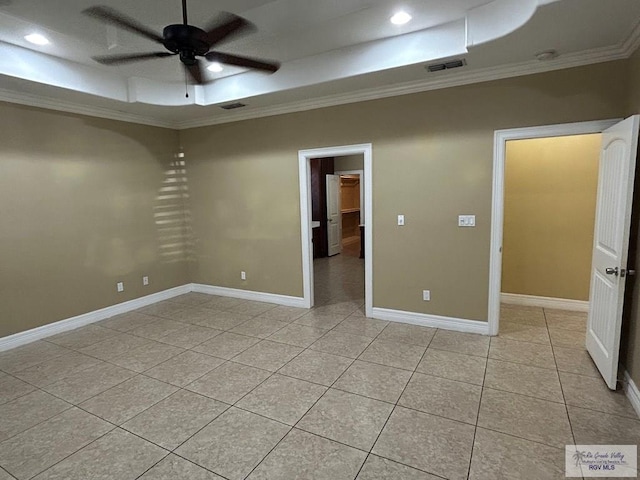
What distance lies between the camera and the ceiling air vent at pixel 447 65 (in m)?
3.08

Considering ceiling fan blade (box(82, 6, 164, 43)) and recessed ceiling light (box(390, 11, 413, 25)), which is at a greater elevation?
recessed ceiling light (box(390, 11, 413, 25))

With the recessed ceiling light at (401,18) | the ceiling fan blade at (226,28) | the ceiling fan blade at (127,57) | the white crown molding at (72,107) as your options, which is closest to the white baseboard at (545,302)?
the recessed ceiling light at (401,18)

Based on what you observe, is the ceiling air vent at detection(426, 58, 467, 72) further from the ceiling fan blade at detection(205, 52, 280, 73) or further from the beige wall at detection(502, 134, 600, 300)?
the beige wall at detection(502, 134, 600, 300)

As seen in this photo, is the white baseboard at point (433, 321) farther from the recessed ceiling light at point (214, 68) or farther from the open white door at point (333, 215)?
the open white door at point (333, 215)

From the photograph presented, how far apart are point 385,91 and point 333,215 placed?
486 cm

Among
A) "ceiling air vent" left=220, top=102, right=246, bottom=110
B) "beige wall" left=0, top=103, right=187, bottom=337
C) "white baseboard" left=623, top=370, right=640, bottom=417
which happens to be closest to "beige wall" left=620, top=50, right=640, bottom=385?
"white baseboard" left=623, top=370, right=640, bottom=417

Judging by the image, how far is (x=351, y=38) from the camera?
3191mm

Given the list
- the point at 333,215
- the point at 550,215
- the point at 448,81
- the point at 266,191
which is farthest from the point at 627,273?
the point at 333,215

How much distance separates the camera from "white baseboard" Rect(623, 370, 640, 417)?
2.35 metres

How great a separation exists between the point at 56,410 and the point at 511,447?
3.19 meters

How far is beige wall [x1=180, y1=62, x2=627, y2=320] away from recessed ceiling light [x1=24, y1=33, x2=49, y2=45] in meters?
2.23

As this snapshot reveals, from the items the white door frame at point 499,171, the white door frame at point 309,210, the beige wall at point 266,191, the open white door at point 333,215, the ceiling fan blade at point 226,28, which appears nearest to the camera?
the ceiling fan blade at point 226,28

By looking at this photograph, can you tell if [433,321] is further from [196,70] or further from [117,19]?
[117,19]

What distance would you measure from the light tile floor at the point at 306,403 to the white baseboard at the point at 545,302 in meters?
0.40
